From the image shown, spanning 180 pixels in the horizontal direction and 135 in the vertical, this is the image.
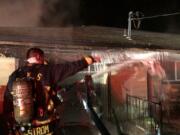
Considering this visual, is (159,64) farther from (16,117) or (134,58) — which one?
(16,117)

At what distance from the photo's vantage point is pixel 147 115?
21.5 feet

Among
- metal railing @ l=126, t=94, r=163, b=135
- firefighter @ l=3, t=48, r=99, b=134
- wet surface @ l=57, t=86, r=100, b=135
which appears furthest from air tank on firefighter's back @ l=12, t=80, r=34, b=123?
metal railing @ l=126, t=94, r=163, b=135

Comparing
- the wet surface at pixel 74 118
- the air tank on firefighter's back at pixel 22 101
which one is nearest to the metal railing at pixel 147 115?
the wet surface at pixel 74 118

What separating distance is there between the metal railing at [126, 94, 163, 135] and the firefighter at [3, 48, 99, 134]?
2088 millimetres

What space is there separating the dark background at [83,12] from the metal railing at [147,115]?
3412mm

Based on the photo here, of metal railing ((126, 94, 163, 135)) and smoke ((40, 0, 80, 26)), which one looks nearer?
metal railing ((126, 94, 163, 135))

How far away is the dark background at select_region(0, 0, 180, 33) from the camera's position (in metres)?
8.43

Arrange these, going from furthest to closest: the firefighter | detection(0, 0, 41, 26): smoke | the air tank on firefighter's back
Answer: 1. detection(0, 0, 41, 26): smoke
2. the firefighter
3. the air tank on firefighter's back

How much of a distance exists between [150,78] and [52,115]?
95.5 inches

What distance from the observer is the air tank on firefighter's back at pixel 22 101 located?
4262 mm

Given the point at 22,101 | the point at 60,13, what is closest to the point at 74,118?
the point at 22,101

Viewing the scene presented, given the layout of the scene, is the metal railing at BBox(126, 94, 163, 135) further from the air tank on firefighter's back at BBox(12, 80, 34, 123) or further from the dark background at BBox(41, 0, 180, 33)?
the dark background at BBox(41, 0, 180, 33)

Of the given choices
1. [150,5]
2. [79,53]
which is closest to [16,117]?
[79,53]

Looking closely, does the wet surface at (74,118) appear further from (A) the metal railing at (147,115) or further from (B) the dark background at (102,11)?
(B) the dark background at (102,11)
